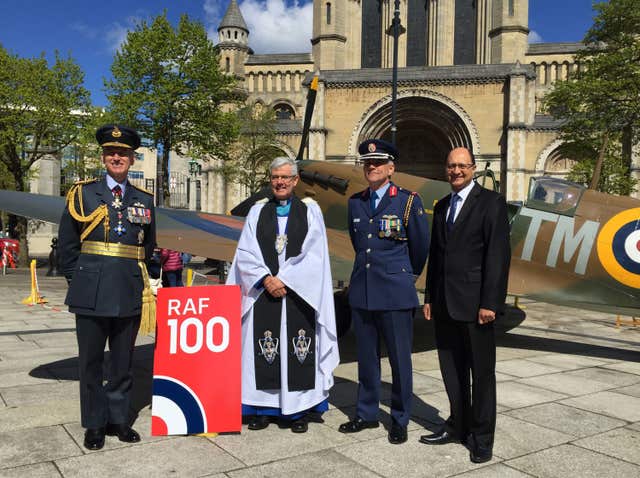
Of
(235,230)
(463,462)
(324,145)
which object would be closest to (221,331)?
(463,462)

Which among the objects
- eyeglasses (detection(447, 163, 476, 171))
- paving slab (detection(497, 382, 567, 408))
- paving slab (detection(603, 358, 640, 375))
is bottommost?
paving slab (detection(603, 358, 640, 375))

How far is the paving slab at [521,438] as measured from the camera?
402cm

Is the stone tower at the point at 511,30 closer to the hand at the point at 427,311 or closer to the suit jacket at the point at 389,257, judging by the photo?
the suit jacket at the point at 389,257

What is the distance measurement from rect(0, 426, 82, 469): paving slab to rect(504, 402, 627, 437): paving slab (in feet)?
12.6

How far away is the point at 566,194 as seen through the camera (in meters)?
7.71

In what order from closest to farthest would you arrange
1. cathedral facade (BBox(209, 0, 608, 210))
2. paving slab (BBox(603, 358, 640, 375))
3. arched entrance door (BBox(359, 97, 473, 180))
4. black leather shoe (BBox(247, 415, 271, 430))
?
black leather shoe (BBox(247, 415, 271, 430))
paving slab (BBox(603, 358, 640, 375))
cathedral facade (BBox(209, 0, 608, 210))
arched entrance door (BBox(359, 97, 473, 180))

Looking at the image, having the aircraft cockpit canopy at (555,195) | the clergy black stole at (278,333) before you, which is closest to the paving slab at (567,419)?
the clergy black stole at (278,333)

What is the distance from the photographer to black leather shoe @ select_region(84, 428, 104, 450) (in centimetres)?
386

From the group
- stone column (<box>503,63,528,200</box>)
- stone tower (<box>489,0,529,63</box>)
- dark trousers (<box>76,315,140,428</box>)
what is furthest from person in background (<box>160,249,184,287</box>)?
stone tower (<box>489,0,529,63</box>)

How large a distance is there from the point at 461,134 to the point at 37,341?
35.9m

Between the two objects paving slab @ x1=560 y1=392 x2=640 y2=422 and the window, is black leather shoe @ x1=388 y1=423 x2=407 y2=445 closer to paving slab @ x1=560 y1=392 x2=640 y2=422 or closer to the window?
paving slab @ x1=560 y1=392 x2=640 y2=422

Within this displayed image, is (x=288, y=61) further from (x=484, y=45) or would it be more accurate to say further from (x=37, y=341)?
(x=37, y=341)

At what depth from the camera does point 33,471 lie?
341 cm

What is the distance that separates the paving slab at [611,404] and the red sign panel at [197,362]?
3.51 m
